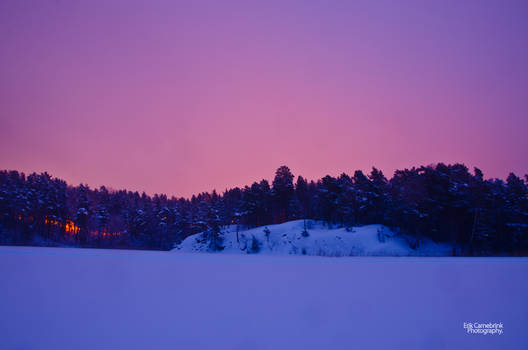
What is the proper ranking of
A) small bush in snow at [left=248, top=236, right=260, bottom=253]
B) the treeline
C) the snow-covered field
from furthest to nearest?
small bush in snow at [left=248, top=236, right=260, bottom=253]
the treeline
the snow-covered field

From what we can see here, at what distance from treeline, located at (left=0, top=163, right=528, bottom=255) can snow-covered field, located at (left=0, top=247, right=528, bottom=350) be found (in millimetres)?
26414

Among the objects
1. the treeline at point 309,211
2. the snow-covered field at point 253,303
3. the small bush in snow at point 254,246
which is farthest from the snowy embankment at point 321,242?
the snow-covered field at point 253,303

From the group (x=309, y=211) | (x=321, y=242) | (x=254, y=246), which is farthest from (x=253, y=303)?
(x=309, y=211)

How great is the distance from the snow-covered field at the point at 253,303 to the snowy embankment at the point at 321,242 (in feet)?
75.1

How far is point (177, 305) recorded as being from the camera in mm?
6145

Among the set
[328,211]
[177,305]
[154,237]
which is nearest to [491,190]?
[328,211]

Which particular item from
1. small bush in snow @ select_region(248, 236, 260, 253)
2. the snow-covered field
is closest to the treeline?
small bush in snow @ select_region(248, 236, 260, 253)

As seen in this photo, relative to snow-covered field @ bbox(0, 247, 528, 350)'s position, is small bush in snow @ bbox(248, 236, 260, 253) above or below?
below

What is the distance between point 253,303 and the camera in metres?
6.21

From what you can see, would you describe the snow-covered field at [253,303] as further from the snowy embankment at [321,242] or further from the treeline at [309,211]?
the treeline at [309,211]

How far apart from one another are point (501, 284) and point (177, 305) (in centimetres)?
633

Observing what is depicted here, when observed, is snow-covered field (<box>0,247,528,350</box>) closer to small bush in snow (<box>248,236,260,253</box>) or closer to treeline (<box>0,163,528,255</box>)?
treeline (<box>0,163,528,255</box>)

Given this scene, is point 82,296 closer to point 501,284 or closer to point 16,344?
point 16,344

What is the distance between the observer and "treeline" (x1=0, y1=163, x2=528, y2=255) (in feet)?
102
